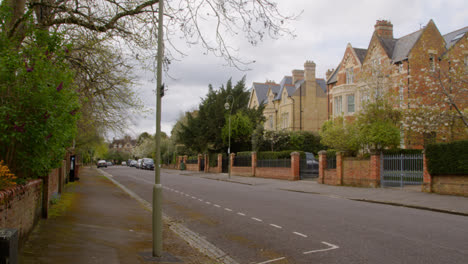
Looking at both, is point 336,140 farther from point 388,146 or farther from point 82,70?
point 82,70

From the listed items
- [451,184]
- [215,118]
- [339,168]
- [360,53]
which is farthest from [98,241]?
[215,118]

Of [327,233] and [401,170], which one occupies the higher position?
[401,170]

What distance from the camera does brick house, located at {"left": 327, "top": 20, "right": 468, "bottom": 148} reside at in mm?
23766

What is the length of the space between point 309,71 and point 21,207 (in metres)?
49.3

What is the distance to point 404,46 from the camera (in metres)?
34.5

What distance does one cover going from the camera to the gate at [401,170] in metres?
19.9

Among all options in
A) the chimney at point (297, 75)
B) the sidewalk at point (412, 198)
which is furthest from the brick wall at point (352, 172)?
the chimney at point (297, 75)

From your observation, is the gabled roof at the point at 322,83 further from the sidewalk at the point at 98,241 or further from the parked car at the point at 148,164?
the sidewalk at the point at 98,241

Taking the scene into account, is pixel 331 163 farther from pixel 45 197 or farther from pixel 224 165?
pixel 224 165

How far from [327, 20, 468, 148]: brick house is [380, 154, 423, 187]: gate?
322cm

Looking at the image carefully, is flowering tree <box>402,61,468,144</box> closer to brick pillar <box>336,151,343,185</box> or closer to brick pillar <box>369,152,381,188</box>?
brick pillar <box>369,152,381,188</box>

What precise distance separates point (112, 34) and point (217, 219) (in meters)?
6.13

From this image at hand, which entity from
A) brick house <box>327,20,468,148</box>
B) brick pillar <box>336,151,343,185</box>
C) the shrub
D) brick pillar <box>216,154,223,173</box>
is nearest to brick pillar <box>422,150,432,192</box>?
brick house <box>327,20,468,148</box>

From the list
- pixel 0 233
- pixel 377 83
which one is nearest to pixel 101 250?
pixel 0 233
